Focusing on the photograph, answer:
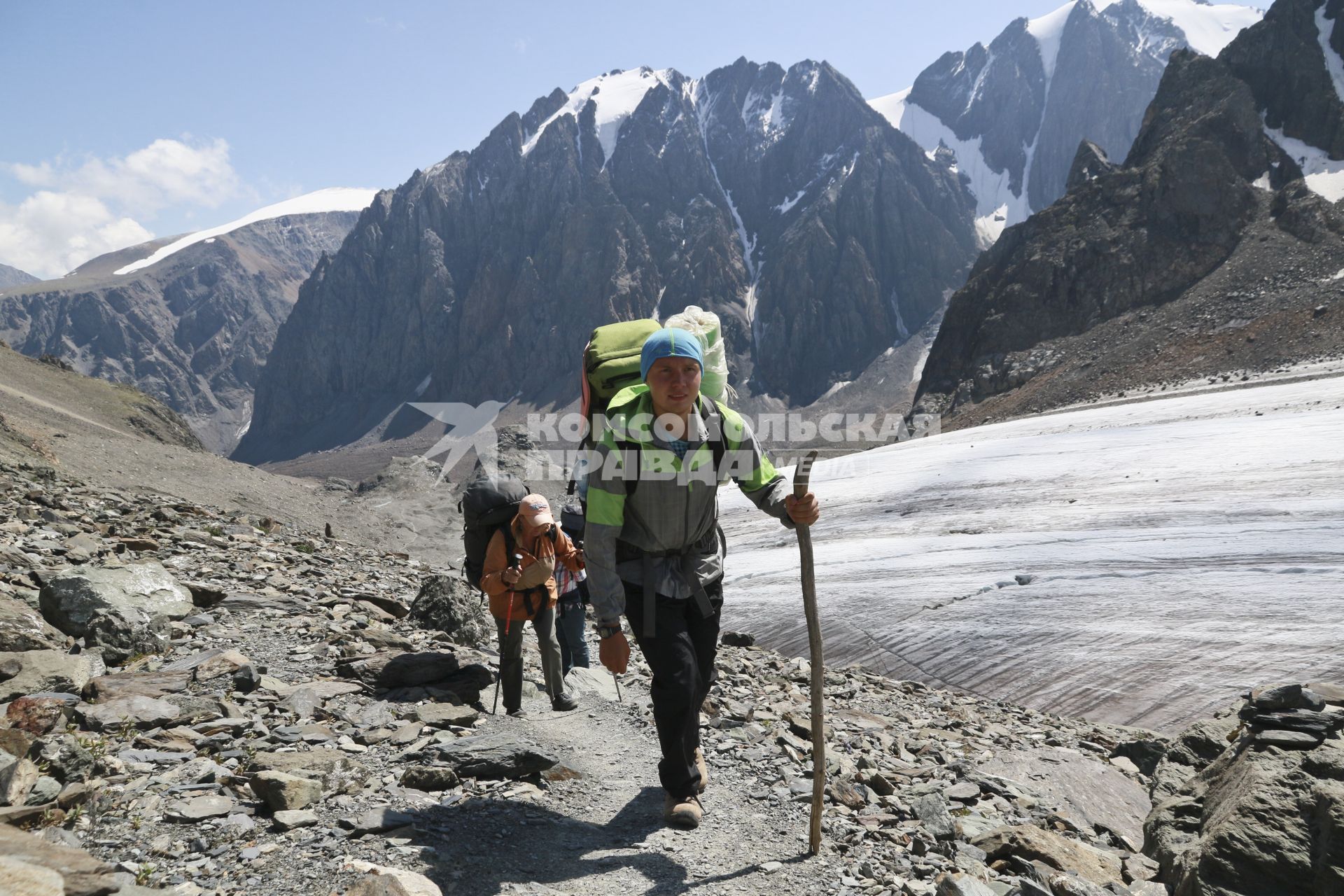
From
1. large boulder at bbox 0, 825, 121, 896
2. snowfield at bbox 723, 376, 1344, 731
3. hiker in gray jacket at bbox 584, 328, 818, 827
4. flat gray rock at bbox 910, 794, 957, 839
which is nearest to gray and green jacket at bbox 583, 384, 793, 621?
hiker in gray jacket at bbox 584, 328, 818, 827

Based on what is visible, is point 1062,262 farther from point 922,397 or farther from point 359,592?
point 359,592

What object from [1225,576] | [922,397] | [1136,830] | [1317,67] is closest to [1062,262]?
[922,397]

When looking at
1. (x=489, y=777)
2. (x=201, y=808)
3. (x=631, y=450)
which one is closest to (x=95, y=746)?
(x=201, y=808)

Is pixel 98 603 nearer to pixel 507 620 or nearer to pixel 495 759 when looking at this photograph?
pixel 507 620

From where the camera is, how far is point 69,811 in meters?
3.81

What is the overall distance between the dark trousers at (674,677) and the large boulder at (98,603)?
189 inches

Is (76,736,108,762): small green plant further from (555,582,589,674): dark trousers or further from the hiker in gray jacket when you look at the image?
(555,582,589,674): dark trousers

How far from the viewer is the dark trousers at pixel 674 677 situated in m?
4.56

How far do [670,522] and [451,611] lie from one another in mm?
5827

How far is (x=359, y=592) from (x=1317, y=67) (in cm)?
11825

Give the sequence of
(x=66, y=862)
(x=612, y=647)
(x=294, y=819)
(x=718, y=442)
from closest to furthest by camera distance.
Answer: (x=66, y=862)
(x=294, y=819)
(x=612, y=647)
(x=718, y=442)

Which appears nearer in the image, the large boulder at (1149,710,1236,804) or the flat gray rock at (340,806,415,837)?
the flat gray rock at (340,806,415,837)

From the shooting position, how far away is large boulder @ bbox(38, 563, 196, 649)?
264 inches

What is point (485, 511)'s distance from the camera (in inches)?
271
